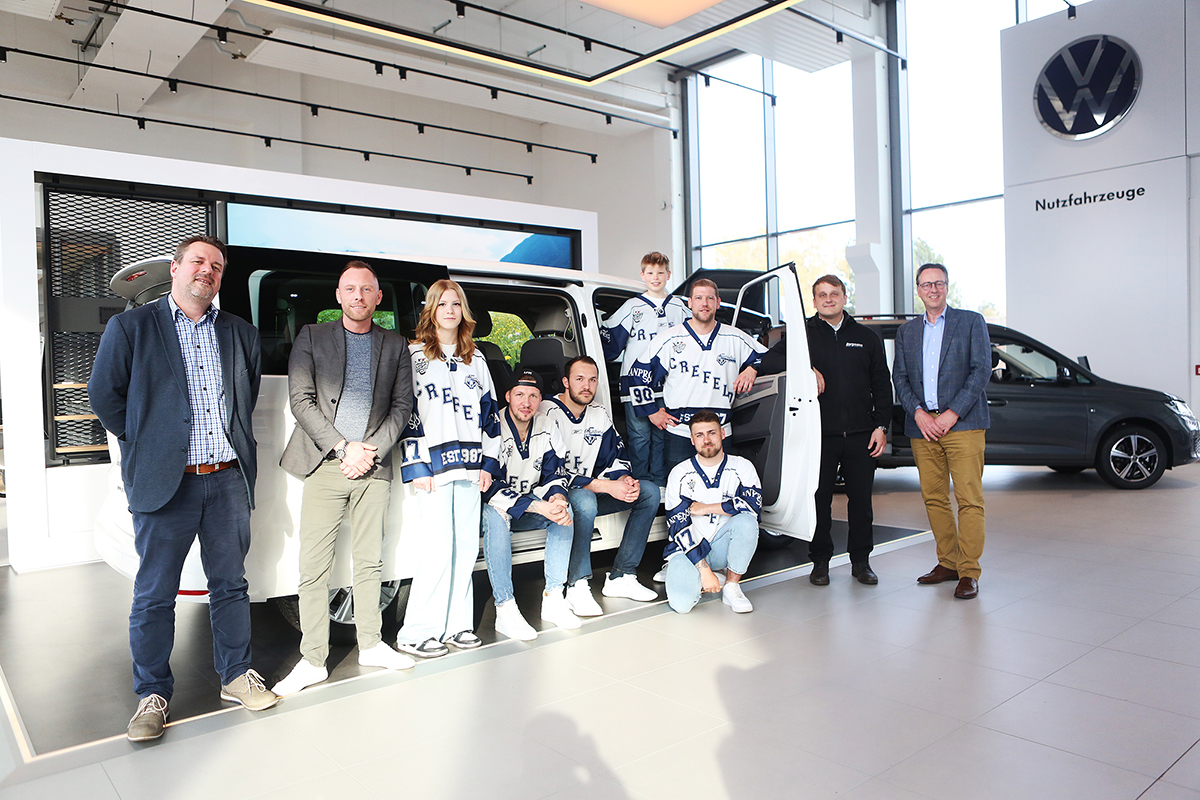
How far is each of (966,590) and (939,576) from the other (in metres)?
0.26

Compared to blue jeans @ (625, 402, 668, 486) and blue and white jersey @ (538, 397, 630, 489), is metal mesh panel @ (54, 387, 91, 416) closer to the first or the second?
blue and white jersey @ (538, 397, 630, 489)

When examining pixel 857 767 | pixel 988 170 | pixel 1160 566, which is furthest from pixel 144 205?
pixel 988 170

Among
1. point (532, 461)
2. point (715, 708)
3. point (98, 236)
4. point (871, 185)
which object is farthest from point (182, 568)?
point (871, 185)

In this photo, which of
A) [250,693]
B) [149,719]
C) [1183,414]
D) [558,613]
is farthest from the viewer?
[1183,414]

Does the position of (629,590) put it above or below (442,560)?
below

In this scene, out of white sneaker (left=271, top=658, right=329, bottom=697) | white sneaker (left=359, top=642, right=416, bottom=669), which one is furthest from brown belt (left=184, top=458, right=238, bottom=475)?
white sneaker (left=359, top=642, right=416, bottom=669)

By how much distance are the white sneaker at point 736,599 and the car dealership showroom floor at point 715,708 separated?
72 mm

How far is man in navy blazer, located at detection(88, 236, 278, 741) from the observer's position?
8.34ft

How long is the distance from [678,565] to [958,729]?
1481mm

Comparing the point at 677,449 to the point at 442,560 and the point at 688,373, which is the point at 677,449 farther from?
the point at 442,560

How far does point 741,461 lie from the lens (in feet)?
12.8

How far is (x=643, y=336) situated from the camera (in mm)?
4215

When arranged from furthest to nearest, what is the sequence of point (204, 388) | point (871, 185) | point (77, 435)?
point (871, 185) < point (77, 435) < point (204, 388)

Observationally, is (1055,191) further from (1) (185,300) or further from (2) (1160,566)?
(1) (185,300)
